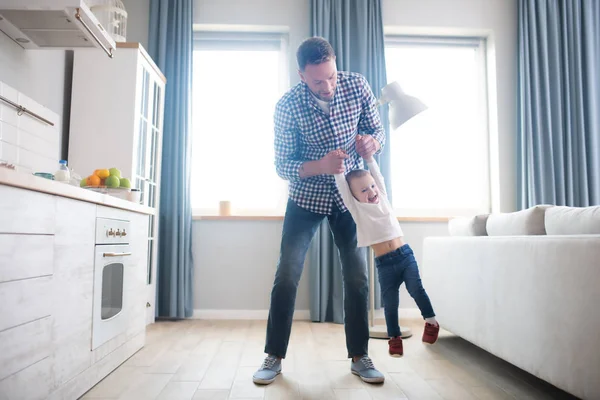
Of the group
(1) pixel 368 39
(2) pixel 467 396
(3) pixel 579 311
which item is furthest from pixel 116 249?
(1) pixel 368 39

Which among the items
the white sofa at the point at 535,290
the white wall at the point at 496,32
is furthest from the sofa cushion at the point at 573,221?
the white wall at the point at 496,32

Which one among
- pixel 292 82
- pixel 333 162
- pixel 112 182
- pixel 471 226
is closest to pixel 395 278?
pixel 333 162

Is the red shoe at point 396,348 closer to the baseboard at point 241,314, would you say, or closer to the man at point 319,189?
the man at point 319,189

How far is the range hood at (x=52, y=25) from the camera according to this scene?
190 centimetres

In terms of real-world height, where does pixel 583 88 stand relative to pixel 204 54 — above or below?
below

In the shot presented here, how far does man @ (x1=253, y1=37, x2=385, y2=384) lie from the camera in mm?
1842

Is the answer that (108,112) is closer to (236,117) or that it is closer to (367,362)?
(236,117)

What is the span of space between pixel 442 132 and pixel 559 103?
0.88 meters

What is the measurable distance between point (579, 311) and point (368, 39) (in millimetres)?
2639

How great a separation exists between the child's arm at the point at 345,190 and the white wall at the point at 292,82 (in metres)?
1.68

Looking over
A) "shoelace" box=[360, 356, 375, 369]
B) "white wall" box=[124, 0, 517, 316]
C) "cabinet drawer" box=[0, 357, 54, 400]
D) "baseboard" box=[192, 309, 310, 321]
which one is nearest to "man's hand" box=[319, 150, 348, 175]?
"shoelace" box=[360, 356, 375, 369]

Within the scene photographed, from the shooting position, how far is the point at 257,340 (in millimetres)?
2605

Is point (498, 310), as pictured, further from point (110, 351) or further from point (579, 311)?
point (110, 351)

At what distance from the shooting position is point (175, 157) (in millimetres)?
3334
